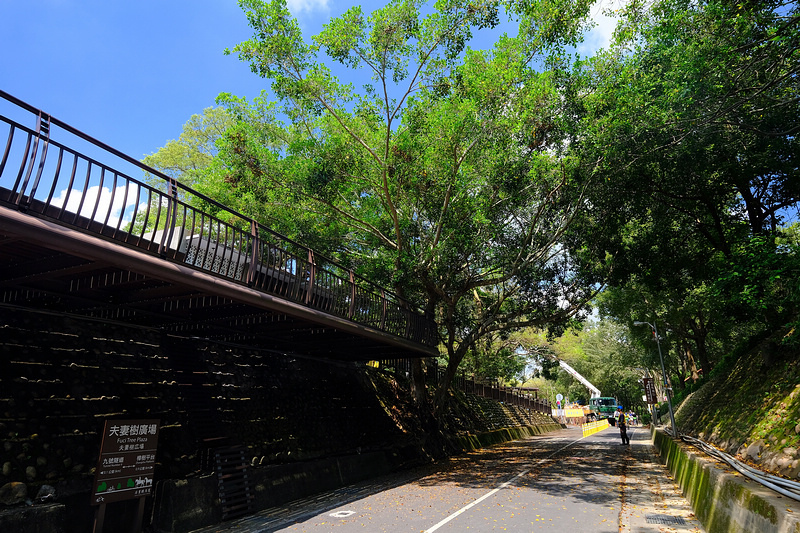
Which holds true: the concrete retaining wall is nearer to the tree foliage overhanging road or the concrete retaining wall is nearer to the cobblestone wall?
the tree foliage overhanging road

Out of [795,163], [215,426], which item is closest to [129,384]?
[215,426]

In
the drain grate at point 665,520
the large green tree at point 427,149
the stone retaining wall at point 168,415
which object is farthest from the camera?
the large green tree at point 427,149

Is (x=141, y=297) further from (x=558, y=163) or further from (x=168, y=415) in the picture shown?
(x=558, y=163)

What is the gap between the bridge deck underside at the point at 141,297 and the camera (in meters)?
5.49

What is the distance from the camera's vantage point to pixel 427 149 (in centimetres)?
1359

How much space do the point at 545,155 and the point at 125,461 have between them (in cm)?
1231

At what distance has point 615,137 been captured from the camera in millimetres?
10938

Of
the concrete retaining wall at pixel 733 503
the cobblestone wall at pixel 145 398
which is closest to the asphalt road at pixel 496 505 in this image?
the concrete retaining wall at pixel 733 503

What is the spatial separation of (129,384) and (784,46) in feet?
44.0

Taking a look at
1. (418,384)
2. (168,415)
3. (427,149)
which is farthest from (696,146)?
(168,415)

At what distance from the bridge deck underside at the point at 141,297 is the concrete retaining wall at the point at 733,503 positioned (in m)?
6.92

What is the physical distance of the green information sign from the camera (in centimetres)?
612

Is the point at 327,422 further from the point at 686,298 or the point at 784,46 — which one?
the point at 686,298

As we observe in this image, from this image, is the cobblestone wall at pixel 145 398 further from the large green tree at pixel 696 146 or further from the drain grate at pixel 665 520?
the large green tree at pixel 696 146
